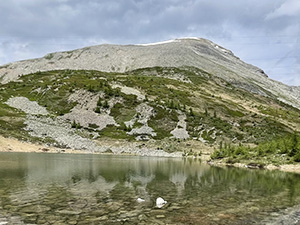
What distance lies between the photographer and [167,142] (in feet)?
357

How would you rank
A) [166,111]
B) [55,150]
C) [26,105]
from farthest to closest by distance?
[26,105] → [166,111] → [55,150]

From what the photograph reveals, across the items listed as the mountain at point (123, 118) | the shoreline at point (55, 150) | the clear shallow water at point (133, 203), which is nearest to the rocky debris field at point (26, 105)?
the mountain at point (123, 118)

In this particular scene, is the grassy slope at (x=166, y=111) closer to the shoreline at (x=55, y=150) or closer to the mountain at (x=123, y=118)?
the mountain at (x=123, y=118)

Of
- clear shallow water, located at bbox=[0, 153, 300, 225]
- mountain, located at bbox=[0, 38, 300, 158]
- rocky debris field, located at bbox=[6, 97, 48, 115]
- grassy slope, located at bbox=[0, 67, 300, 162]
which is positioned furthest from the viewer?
rocky debris field, located at bbox=[6, 97, 48, 115]

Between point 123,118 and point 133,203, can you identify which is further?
point 123,118

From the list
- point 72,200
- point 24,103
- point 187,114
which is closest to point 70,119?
point 24,103

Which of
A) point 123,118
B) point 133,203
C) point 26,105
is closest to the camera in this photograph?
point 133,203

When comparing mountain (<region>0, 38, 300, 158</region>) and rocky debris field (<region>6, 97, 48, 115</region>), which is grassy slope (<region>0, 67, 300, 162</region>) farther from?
rocky debris field (<region>6, 97, 48, 115</region>)

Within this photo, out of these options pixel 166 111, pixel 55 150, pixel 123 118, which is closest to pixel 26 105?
pixel 123 118

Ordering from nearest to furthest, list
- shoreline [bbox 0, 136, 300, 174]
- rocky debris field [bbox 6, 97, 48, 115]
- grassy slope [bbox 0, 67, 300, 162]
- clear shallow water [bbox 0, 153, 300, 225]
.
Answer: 1. clear shallow water [bbox 0, 153, 300, 225]
2. shoreline [bbox 0, 136, 300, 174]
3. grassy slope [bbox 0, 67, 300, 162]
4. rocky debris field [bbox 6, 97, 48, 115]

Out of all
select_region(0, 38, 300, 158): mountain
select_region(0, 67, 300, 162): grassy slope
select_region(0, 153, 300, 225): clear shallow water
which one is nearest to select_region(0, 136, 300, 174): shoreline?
select_region(0, 38, 300, 158): mountain

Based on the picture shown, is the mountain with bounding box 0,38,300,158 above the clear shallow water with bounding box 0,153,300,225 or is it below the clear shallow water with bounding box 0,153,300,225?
above

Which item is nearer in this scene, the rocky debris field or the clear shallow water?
the clear shallow water

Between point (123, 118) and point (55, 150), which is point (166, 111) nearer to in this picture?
point (123, 118)
